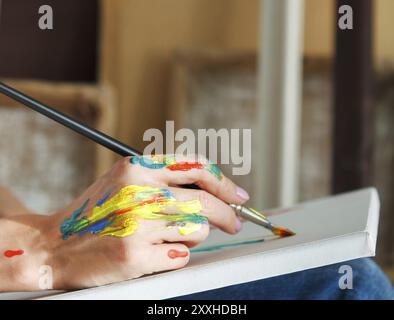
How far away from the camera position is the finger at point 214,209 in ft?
1.51

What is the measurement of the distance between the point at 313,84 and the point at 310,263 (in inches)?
46.8

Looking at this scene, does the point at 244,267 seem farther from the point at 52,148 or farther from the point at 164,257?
the point at 52,148

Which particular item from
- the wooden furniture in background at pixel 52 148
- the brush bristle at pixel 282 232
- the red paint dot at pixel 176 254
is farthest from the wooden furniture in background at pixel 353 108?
the red paint dot at pixel 176 254

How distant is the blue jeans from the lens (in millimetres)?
478

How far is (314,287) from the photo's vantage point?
49 centimetres

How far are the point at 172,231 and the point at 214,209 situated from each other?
0.05 meters

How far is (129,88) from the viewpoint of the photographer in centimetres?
156

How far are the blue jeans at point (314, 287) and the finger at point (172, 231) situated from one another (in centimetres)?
5

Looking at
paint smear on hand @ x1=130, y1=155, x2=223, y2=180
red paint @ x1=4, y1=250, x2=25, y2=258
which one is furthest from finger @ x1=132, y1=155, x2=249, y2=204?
red paint @ x1=4, y1=250, x2=25, y2=258

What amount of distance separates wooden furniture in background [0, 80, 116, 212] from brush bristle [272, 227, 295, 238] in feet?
2.90

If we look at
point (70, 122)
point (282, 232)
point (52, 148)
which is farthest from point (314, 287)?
point (52, 148)

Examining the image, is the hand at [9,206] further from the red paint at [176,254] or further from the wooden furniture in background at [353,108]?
the wooden furniture in background at [353,108]

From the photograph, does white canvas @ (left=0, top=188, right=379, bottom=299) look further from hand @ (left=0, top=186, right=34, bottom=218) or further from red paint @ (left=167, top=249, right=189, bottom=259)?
hand @ (left=0, top=186, right=34, bottom=218)
